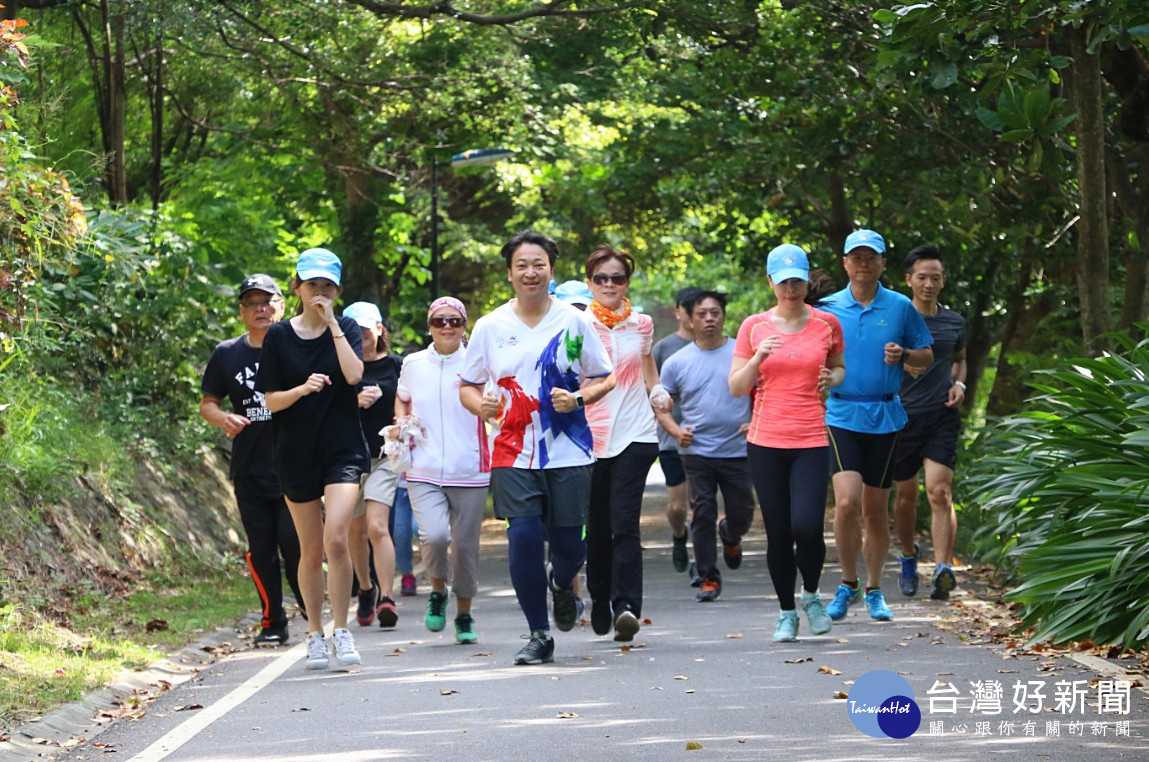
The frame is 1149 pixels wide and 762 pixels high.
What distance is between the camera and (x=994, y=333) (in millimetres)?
23438

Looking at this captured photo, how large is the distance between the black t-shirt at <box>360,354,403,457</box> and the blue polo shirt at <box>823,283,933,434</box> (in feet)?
9.87

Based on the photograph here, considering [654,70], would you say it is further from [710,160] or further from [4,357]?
[4,357]

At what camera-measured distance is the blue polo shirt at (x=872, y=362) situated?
10.2m

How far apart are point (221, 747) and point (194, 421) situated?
30.5 ft

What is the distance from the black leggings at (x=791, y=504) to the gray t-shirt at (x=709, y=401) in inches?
111

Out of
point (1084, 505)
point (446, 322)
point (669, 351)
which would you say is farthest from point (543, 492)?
point (669, 351)

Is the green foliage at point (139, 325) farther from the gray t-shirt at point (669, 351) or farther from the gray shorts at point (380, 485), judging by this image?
the gray t-shirt at point (669, 351)

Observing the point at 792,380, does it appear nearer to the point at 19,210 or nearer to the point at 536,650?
the point at 536,650

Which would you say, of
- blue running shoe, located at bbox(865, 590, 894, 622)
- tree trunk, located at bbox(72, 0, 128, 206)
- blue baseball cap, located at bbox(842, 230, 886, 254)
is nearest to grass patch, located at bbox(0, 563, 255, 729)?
blue running shoe, located at bbox(865, 590, 894, 622)

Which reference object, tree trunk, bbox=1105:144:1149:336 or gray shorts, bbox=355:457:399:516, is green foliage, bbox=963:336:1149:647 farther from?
gray shorts, bbox=355:457:399:516

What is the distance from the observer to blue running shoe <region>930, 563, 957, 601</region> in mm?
11391

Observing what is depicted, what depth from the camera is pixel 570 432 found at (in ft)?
28.3

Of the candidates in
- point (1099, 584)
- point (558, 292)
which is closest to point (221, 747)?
point (1099, 584)

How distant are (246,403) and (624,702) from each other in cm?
379
